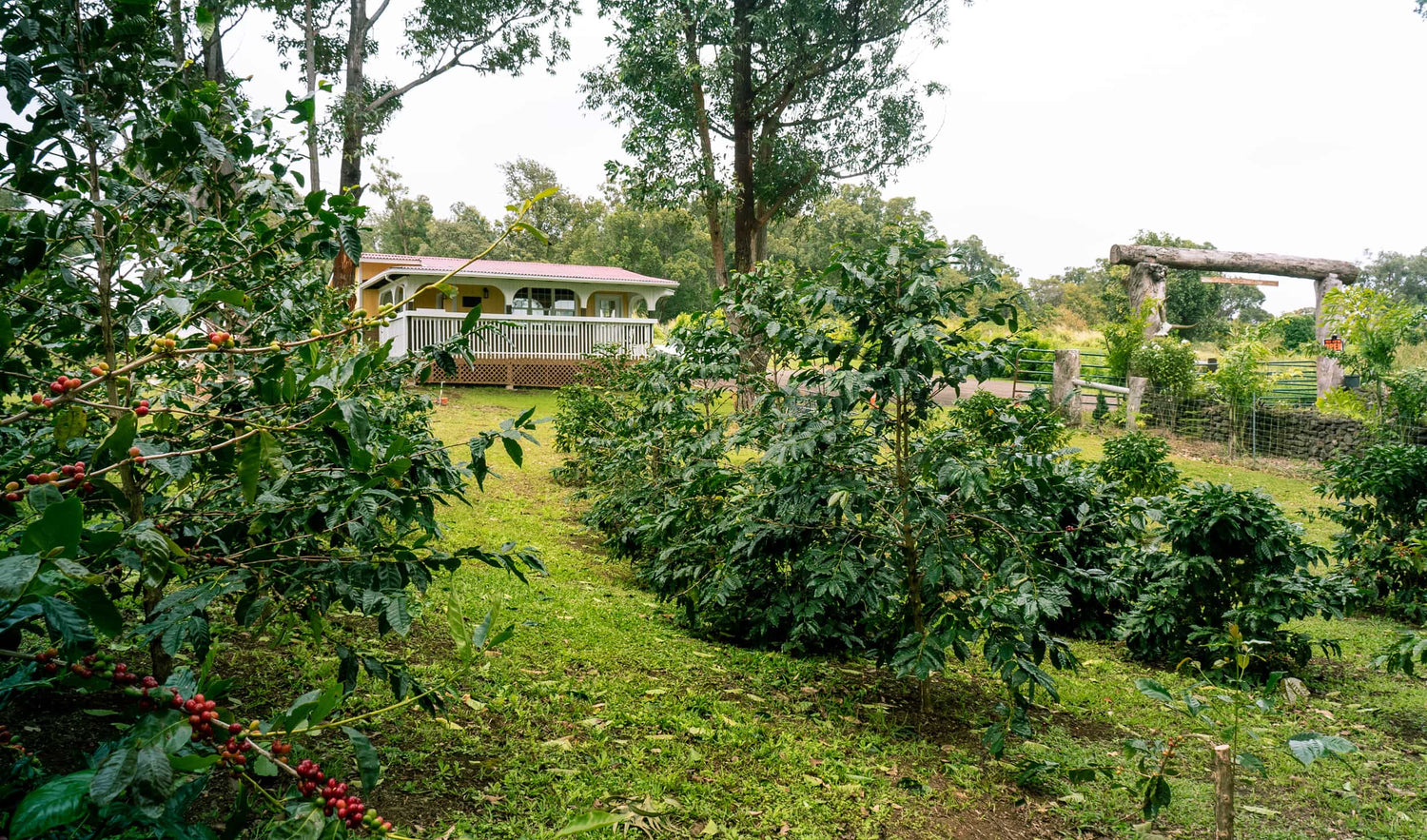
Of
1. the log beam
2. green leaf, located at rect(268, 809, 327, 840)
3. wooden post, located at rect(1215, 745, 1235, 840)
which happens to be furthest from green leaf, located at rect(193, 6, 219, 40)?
the log beam

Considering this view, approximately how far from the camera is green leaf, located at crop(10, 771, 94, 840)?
979 mm

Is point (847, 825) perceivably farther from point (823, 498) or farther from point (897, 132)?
point (897, 132)

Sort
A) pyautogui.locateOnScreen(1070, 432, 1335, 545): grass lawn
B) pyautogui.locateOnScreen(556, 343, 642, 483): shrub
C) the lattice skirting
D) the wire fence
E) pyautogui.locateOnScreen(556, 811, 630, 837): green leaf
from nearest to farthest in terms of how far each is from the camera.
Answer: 1. pyautogui.locateOnScreen(556, 811, 630, 837): green leaf
2. pyautogui.locateOnScreen(556, 343, 642, 483): shrub
3. pyautogui.locateOnScreen(1070, 432, 1335, 545): grass lawn
4. the wire fence
5. the lattice skirting

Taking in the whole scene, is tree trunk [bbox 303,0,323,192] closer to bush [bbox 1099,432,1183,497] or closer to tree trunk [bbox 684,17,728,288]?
tree trunk [bbox 684,17,728,288]

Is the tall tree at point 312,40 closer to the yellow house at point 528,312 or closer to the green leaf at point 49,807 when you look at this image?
the yellow house at point 528,312

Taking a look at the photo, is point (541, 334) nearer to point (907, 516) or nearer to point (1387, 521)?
point (1387, 521)

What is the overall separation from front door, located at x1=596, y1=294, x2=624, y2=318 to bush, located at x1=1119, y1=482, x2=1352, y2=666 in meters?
22.9

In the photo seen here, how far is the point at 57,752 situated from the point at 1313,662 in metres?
6.23

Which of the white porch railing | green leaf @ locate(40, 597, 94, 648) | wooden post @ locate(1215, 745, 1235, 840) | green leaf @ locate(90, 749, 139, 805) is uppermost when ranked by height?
the white porch railing

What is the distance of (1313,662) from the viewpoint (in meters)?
5.08

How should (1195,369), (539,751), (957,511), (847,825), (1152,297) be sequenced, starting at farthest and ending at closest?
(1152,297) → (1195,369) → (957,511) → (539,751) → (847,825)

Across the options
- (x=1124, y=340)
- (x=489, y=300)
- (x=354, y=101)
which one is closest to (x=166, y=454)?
(x=354, y=101)

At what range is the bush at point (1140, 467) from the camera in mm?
7150

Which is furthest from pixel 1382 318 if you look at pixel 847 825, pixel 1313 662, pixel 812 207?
pixel 847 825
